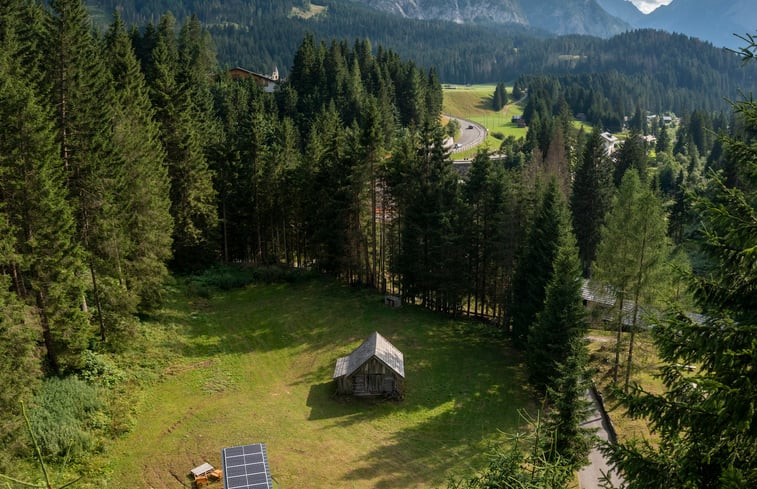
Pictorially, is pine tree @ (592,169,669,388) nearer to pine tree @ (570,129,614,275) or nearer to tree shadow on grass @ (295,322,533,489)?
tree shadow on grass @ (295,322,533,489)

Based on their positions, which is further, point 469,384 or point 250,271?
point 250,271

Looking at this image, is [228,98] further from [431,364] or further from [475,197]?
[431,364]

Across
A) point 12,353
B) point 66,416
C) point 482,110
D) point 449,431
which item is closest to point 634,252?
point 449,431

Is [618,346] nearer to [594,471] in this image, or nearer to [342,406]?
[594,471]

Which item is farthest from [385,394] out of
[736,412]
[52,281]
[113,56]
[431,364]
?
[113,56]

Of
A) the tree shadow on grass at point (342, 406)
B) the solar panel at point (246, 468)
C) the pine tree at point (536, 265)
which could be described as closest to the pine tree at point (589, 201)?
the pine tree at point (536, 265)

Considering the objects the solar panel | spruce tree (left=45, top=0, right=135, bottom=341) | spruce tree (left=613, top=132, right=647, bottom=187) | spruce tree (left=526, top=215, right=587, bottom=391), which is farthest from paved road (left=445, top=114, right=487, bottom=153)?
the solar panel

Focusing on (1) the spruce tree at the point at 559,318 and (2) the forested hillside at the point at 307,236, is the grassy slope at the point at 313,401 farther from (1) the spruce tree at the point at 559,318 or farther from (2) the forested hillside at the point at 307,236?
(1) the spruce tree at the point at 559,318
